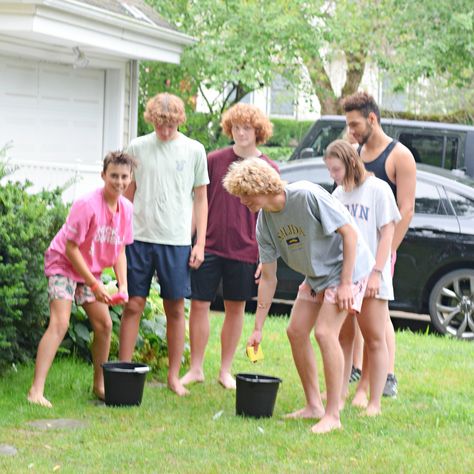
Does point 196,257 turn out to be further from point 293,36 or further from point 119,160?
point 293,36

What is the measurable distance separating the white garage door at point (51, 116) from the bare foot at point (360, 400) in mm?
7170

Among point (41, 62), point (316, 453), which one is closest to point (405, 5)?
point (41, 62)

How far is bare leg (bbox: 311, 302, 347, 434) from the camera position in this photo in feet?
21.7

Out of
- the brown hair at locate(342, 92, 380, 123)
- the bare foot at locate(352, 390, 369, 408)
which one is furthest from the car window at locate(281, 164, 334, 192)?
the bare foot at locate(352, 390, 369, 408)

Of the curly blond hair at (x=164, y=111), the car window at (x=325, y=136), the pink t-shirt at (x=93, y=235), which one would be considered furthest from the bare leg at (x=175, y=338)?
the car window at (x=325, y=136)

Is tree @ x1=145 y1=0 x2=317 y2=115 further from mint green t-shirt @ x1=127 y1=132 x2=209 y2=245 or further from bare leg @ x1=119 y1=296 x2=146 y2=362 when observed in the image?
bare leg @ x1=119 y1=296 x2=146 y2=362

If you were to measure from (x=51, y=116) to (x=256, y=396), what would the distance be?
9.38 m

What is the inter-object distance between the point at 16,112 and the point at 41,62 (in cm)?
80

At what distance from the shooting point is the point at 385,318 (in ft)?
23.3

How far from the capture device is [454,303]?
11211mm

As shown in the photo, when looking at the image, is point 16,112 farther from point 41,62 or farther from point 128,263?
point 128,263

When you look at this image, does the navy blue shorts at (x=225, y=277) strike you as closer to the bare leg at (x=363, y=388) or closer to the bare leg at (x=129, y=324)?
the bare leg at (x=129, y=324)

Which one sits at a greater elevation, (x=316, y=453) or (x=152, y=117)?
(x=152, y=117)

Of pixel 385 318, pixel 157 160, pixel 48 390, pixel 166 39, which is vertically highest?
pixel 166 39
